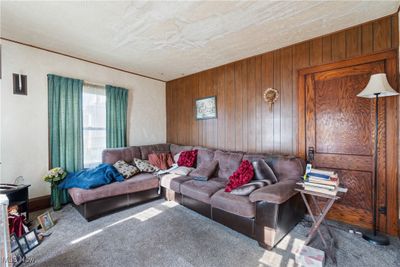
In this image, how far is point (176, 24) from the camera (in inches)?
87.2

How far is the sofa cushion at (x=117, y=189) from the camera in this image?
2523 mm

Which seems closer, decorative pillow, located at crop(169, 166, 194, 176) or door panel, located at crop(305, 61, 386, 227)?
door panel, located at crop(305, 61, 386, 227)

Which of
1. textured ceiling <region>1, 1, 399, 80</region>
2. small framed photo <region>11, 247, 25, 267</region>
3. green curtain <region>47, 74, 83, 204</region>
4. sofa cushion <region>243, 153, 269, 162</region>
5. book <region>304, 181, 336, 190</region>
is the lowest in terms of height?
small framed photo <region>11, 247, 25, 267</region>

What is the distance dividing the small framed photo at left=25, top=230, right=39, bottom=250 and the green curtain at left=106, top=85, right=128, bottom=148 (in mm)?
1883

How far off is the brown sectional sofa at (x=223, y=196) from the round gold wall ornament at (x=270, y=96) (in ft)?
2.88

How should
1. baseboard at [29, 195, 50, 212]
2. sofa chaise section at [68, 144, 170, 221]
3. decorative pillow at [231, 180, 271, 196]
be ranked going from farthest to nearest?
baseboard at [29, 195, 50, 212] → sofa chaise section at [68, 144, 170, 221] → decorative pillow at [231, 180, 271, 196]

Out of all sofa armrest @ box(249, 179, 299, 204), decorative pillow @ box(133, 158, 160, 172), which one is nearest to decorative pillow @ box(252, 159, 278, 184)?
→ sofa armrest @ box(249, 179, 299, 204)

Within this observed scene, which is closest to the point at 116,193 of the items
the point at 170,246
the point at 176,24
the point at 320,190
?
the point at 170,246

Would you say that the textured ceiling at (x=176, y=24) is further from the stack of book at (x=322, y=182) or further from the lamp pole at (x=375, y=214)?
the stack of book at (x=322, y=182)

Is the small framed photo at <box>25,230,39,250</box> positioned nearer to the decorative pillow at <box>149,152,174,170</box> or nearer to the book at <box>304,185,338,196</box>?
the decorative pillow at <box>149,152,174,170</box>

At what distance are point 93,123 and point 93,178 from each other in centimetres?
126

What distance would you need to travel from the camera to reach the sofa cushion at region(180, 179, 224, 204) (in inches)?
99.6

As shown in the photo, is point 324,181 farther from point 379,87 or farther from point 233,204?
point 379,87

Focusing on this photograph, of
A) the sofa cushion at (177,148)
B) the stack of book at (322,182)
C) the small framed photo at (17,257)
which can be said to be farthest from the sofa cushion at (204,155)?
the small framed photo at (17,257)
